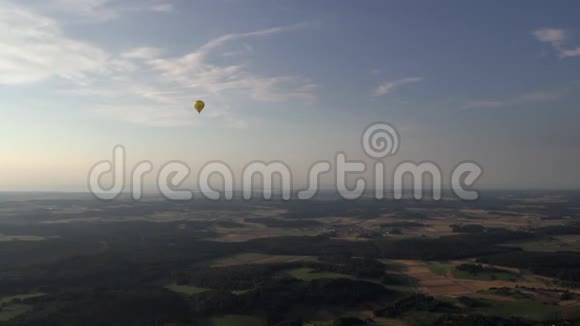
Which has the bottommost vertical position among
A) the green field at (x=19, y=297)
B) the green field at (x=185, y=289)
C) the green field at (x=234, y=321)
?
the green field at (x=234, y=321)

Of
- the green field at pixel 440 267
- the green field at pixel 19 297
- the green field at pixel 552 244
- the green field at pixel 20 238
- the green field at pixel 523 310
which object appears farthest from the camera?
the green field at pixel 20 238

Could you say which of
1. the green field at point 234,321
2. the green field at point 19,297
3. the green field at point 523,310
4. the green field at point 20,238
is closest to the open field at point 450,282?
the green field at point 523,310

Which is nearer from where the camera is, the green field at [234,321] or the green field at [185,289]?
the green field at [234,321]

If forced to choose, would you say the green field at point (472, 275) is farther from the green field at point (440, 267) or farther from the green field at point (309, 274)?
the green field at point (309, 274)

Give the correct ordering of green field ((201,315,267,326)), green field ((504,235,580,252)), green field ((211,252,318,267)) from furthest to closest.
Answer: green field ((504,235,580,252))
green field ((211,252,318,267))
green field ((201,315,267,326))

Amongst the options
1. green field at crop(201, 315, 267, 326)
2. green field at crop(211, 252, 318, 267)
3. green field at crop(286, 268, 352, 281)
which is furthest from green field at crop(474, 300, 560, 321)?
green field at crop(211, 252, 318, 267)

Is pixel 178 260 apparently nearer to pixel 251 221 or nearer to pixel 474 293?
pixel 474 293

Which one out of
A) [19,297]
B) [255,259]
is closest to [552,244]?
[255,259]

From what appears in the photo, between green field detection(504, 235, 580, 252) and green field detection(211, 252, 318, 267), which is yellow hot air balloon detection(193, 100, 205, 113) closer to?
green field detection(211, 252, 318, 267)

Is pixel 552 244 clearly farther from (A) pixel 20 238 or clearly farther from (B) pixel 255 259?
(A) pixel 20 238

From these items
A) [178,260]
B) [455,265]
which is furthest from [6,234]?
[455,265]

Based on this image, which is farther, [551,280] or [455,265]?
[455,265]
